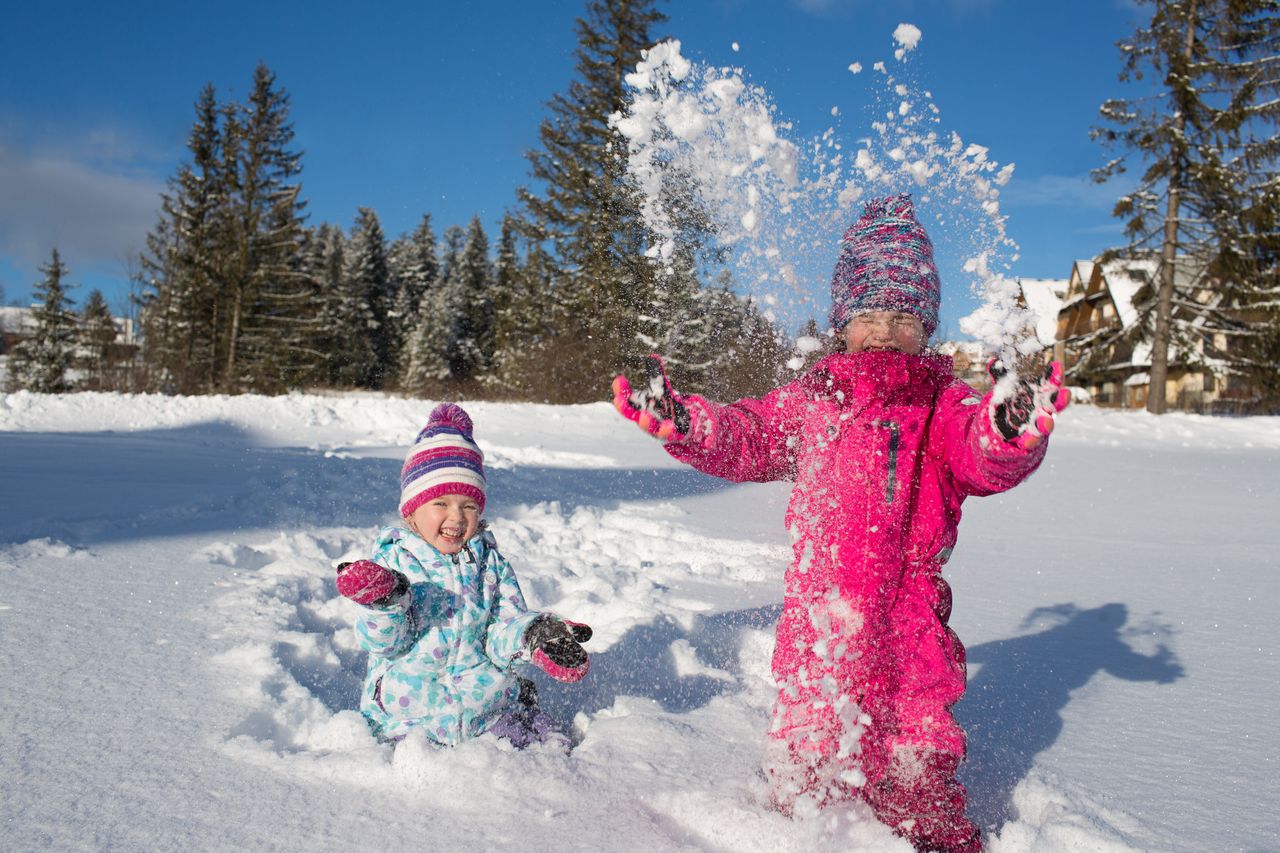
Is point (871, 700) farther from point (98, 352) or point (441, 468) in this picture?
point (98, 352)

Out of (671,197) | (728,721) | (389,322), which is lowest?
(728,721)

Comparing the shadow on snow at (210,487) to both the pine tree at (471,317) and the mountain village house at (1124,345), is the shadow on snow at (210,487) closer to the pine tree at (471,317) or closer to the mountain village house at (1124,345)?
the mountain village house at (1124,345)

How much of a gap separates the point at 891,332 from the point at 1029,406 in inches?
25.2

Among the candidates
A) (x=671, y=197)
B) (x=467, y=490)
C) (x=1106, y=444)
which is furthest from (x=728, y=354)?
(x=1106, y=444)

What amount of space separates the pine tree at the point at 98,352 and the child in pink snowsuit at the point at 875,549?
28.7 meters

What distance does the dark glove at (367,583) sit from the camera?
2.01 meters

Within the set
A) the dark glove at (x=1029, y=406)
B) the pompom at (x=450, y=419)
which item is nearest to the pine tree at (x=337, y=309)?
the pompom at (x=450, y=419)

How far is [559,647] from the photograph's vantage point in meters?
2.15

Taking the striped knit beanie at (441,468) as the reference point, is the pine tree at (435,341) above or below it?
above

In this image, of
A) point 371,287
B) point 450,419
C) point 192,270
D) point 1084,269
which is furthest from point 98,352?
point 1084,269

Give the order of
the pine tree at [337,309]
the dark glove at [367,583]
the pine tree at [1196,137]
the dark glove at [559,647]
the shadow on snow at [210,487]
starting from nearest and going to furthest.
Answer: the dark glove at [367,583], the dark glove at [559,647], the shadow on snow at [210,487], the pine tree at [1196,137], the pine tree at [337,309]

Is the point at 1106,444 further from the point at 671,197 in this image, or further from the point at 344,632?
the point at 344,632

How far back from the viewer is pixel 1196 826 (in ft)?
6.23

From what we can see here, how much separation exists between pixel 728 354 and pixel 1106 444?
1221cm
